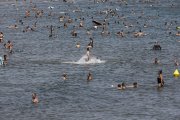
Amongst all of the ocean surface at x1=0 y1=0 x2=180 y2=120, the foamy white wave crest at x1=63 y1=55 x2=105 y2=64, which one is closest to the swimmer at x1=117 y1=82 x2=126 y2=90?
the ocean surface at x1=0 y1=0 x2=180 y2=120

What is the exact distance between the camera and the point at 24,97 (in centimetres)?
5900

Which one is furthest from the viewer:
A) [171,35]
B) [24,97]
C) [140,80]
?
[171,35]

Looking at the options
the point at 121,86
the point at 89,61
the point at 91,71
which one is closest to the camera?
the point at 121,86

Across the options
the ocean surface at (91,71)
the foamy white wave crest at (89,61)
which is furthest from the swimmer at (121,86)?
the foamy white wave crest at (89,61)

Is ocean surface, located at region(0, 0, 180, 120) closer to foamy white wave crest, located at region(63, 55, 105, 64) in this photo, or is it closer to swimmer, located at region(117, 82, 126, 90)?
foamy white wave crest, located at region(63, 55, 105, 64)

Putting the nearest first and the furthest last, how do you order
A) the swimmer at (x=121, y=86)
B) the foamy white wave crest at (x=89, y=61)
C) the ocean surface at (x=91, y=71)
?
the ocean surface at (x=91, y=71), the swimmer at (x=121, y=86), the foamy white wave crest at (x=89, y=61)

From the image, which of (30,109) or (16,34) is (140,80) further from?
(16,34)

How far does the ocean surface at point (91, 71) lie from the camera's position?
54.2m

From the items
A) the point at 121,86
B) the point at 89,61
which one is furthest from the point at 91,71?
the point at 121,86

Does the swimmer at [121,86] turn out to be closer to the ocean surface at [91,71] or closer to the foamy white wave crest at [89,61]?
the ocean surface at [91,71]

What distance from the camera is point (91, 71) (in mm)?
72188

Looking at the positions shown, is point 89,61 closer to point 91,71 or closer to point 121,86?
point 91,71

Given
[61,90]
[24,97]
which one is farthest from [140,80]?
[24,97]

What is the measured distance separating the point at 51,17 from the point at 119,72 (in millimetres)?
72971
